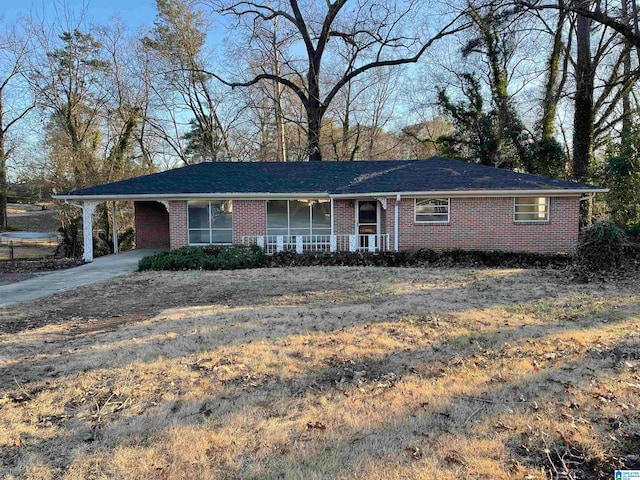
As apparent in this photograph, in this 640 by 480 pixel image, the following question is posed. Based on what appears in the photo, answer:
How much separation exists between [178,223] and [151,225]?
3727mm

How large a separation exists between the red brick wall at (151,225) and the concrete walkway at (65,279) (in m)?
2.87

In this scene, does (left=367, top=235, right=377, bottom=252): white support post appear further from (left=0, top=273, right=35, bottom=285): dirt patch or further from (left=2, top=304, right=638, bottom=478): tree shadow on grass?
(left=0, top=273, right=35, bottom=285): dirt patch

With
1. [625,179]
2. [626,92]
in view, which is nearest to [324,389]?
[625,179]

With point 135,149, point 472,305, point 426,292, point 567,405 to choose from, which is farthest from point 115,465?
point 135,149

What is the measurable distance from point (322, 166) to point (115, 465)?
1567 centimetres

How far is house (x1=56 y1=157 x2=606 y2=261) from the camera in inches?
546

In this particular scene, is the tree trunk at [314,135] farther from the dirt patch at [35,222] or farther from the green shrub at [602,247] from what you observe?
the dirt patch at [35,222]

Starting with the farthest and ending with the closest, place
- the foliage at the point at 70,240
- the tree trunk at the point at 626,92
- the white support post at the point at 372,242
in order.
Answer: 1. the foliage at the point at 70,240
2. the tree trunk at the point at 626,92
3. the white support post at the point at 372,242

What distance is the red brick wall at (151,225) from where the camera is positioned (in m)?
17.5

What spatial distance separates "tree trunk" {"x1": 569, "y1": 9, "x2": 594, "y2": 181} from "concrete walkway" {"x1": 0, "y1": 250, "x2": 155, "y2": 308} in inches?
726

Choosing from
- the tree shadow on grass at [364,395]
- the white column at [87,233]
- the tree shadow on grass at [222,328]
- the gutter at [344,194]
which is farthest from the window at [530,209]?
the white column at [87,233]

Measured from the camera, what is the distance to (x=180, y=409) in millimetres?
3527

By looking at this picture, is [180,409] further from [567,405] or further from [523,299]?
[523,299]

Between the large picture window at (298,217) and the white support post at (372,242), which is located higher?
the large picture window at (298,217)
